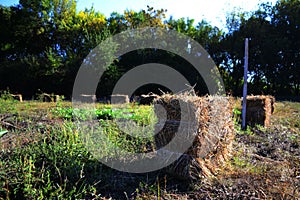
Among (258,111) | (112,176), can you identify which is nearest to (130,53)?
(258,111)

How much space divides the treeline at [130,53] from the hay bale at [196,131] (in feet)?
33.2

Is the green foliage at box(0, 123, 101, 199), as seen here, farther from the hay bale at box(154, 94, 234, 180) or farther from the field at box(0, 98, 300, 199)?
the hay bale at box(154, 94, 234, 180)

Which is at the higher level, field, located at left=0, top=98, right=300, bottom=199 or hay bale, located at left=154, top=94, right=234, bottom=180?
hay bale, located at left=154, top=94, right=234, bottom=180

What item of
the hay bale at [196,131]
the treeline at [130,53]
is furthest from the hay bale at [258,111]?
the treeline at [130,53]

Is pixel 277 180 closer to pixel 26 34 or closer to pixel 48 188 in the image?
pixel 48 188

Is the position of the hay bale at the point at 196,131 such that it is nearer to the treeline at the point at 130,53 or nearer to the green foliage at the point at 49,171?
the green foliage at the point at 49,171

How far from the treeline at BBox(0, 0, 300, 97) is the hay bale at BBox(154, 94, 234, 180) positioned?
33.2ft

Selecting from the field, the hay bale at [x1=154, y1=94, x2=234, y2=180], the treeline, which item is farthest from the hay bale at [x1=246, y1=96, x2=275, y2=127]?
the treeline

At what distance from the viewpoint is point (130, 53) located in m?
13.6

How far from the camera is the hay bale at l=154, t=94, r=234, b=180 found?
8.12 ft

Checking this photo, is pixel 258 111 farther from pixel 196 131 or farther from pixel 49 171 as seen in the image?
pixel 49 171

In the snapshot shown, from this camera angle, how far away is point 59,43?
1603 centimetres

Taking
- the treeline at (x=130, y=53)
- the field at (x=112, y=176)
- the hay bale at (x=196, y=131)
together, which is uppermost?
the treeline at (x=130, y=53)

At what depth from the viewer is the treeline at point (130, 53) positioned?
533 inches
